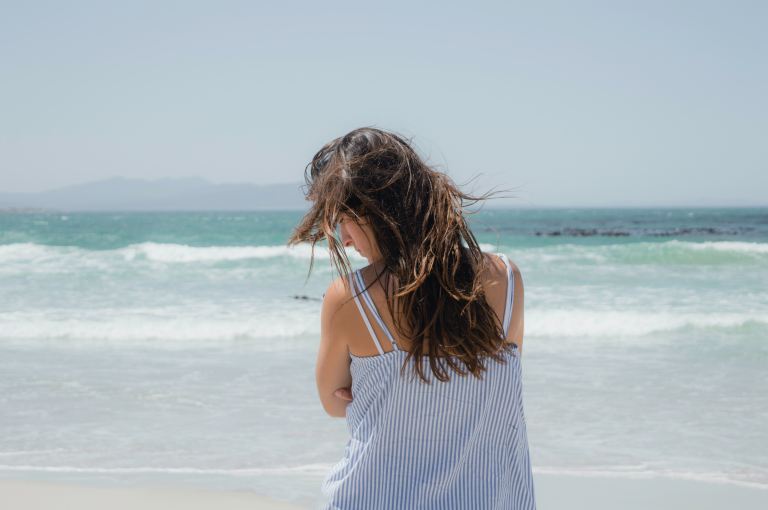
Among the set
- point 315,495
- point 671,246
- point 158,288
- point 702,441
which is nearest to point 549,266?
point 671,246

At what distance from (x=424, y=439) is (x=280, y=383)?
4901mm

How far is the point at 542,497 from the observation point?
12.4 ft

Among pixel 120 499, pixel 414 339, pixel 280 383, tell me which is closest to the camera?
pixel 414 339

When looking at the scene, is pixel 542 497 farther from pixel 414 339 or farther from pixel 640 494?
pixel 414 339

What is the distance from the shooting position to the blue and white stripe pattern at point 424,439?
1.33 metres

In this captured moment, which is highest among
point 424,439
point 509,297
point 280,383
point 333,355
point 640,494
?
point 509,297

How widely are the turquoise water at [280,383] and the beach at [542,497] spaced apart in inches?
5.5

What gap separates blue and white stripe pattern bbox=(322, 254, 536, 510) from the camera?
1330mm

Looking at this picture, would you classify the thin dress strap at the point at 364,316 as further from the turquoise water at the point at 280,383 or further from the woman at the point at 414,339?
the turquoise water at the point at 280,383

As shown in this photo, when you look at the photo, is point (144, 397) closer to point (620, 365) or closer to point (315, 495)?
point (315, 495)

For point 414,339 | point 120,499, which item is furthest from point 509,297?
point 120,499

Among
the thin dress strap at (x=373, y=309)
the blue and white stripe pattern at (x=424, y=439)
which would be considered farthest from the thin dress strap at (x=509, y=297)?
the thin dress strap at (x=373, y=309)

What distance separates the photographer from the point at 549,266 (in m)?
17.8

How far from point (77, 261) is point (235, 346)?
1132 cm
